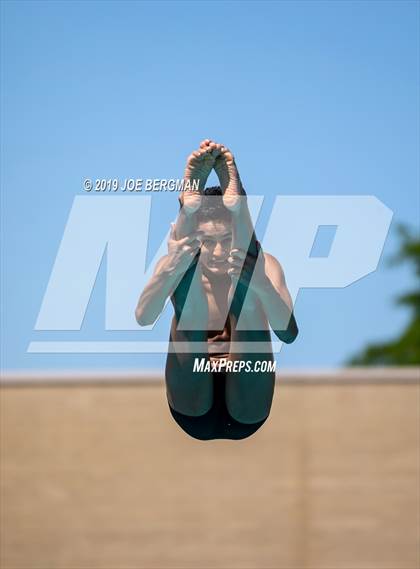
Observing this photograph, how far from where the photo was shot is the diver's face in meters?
3.79

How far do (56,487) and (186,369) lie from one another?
4547 mm

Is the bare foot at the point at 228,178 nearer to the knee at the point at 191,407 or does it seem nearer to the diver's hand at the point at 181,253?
the diver's hand at the point at 181,253

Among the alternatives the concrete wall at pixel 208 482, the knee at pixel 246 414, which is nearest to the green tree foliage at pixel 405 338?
the concrete wall at pixel 208 482

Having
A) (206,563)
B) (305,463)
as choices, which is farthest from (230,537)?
(305,463)

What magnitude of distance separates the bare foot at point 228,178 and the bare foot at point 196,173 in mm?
32

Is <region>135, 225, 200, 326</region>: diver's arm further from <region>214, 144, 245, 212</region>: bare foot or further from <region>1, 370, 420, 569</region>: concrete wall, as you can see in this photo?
<region>1, 370, 420, 569</region>: concrete wall

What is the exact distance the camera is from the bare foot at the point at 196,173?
11.6ft

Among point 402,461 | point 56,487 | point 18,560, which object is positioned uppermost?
point 402,461

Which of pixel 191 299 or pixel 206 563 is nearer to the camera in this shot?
pixel 191 299

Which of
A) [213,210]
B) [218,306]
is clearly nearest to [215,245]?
[213,210]

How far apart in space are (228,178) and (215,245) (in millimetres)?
353

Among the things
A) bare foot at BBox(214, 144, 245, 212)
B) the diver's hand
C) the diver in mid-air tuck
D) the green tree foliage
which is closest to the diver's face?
the diver in mid-air tuck

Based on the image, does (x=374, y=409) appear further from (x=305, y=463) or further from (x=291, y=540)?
(x=291, y=540)

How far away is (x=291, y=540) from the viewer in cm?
794
